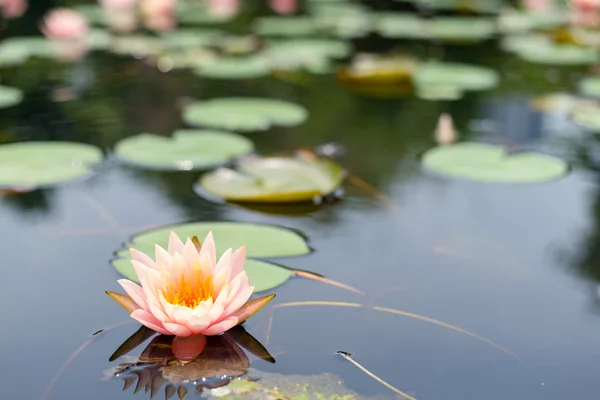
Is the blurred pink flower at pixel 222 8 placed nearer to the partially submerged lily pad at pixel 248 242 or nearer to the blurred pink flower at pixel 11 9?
the blurred pink flower at pixel 11 9

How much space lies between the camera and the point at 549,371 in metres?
1.06

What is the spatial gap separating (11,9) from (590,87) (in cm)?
359

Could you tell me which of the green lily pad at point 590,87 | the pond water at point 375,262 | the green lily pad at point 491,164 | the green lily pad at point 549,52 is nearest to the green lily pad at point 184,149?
the pond water at point 375,262

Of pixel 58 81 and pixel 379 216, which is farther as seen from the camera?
pixel 58 81

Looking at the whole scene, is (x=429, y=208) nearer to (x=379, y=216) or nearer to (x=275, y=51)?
(x=379, y=216)

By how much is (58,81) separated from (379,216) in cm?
180

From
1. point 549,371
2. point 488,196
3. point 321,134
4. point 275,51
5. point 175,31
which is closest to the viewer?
point 549,371

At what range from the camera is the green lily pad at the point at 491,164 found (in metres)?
1.87

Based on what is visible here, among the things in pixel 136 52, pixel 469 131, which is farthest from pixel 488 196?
pixel 136 52

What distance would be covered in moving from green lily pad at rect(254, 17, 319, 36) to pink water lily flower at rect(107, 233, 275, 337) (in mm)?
3064

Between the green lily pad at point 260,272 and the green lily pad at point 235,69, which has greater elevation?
the green lily pad at point 235,69

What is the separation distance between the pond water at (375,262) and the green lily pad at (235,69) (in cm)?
59

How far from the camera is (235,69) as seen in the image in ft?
10.1

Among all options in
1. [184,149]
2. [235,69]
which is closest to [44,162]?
[184,149]
